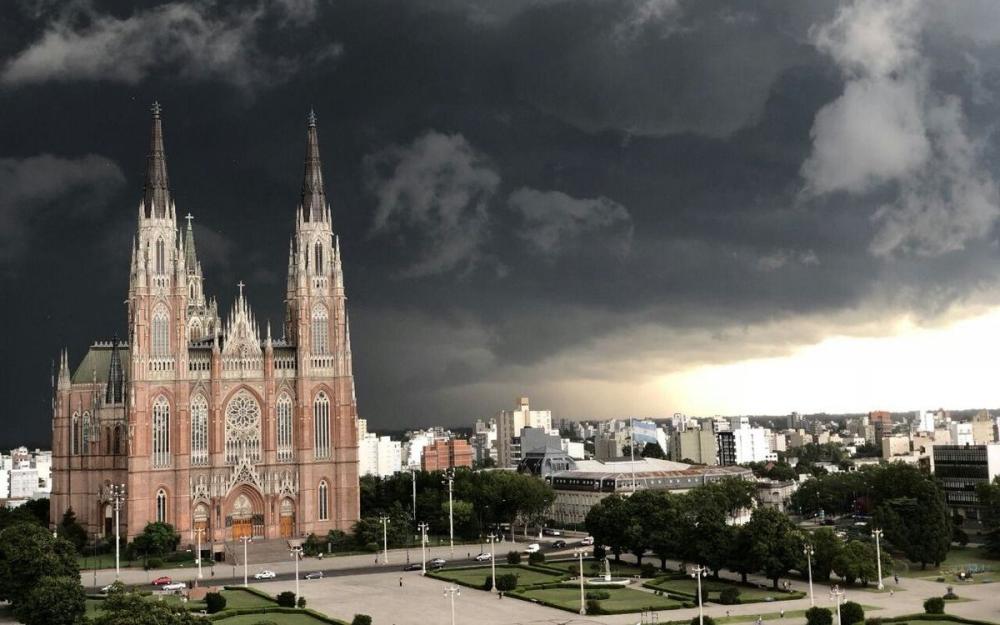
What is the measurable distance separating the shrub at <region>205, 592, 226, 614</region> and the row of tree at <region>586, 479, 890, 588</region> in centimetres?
3795

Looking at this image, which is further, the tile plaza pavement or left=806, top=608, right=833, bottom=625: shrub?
the tile plaza pavement

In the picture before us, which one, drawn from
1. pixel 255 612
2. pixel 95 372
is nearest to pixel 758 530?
pixel 255 612

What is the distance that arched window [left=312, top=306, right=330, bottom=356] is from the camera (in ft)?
447

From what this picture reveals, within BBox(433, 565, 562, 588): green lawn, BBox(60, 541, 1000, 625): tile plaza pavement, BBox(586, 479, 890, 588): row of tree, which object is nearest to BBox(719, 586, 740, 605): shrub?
BBox(60, 541, 1000, 625): tile plaza pavement

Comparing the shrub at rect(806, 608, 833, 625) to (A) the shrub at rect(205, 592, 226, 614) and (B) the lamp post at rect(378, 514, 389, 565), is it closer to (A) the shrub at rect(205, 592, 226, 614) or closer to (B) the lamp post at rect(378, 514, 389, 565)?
(A) the shrub at rect(205, 592, 226, 614)

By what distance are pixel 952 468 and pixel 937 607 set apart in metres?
76.2

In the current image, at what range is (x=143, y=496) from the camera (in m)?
125

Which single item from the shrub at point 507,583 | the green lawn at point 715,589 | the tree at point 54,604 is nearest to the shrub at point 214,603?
the tree at point 54,604

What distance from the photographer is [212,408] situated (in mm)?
129750

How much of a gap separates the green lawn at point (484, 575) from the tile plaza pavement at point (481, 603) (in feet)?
6.12

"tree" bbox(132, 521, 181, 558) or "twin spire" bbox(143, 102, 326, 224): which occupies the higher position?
"twin spire" bbox(143, 102, 326, 224)

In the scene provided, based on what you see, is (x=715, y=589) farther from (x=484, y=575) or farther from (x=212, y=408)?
(x=212, y=408)

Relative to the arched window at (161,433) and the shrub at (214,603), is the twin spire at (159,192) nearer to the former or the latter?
the arched window at (161,433)

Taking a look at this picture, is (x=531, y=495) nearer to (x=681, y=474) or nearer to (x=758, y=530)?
(x=681, y=474)
